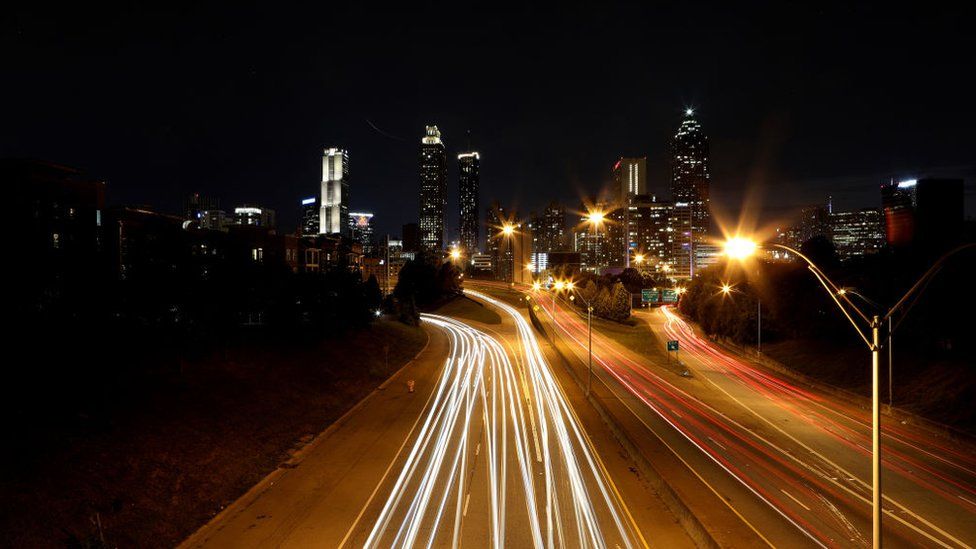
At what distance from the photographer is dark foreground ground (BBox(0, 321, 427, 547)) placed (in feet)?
44.9

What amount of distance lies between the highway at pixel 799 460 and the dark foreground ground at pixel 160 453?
51.2ft

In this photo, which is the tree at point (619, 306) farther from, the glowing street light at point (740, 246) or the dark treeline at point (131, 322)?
the glowing street light at point (740, 246)

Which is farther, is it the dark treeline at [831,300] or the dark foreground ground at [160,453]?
the dark treeline at [831,300]

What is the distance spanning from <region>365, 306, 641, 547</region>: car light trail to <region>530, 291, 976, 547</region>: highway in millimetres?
3422

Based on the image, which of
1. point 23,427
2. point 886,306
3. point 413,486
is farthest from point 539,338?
point 23,427

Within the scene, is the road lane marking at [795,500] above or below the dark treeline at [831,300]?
below

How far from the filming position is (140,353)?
83.3ft

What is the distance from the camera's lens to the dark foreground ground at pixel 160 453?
13.7 meters

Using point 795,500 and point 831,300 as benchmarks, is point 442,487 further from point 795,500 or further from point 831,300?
point 831,300

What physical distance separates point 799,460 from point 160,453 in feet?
79.0

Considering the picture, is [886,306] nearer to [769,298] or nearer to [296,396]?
[769,298]

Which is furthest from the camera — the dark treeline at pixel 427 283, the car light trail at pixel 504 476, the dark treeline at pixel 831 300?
the dark treeline at pixel 427 283

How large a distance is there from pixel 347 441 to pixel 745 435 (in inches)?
740

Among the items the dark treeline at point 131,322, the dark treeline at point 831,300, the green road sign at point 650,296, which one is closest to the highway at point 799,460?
the dark treeline at point 831,300
